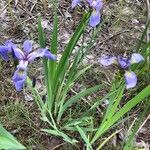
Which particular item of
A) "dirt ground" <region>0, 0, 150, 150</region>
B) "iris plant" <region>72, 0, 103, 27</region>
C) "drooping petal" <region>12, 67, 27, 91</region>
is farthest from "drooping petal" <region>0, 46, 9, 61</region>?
"dirt ground" <region>0, 0, 150, 150</region>

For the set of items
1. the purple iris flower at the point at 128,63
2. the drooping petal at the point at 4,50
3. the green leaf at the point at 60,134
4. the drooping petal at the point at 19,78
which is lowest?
the green leaf at the point at 60,134

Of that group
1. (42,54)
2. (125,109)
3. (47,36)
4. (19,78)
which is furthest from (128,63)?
(47,36)

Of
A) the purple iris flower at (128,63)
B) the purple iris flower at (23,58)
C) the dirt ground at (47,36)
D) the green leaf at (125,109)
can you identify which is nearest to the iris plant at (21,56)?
the purple iris flower at (23,58)

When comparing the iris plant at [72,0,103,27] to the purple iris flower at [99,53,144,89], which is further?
the iris plant at [72,0,103,27]

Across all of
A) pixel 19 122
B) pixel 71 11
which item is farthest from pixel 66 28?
pixel 19 122

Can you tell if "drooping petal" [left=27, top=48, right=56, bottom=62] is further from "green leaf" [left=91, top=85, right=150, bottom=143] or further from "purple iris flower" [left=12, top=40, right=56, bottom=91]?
"green leaf" [left=91, top=85, right=150, bottom=143]

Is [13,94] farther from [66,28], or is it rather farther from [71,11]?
[71,11]

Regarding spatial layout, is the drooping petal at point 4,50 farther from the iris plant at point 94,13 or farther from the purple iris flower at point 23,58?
the iris plant at point 94,13

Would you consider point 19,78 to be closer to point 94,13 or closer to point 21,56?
point 21,56
